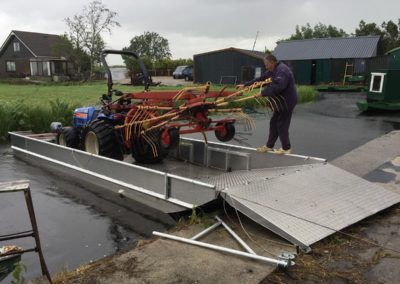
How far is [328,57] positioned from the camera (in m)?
34.1

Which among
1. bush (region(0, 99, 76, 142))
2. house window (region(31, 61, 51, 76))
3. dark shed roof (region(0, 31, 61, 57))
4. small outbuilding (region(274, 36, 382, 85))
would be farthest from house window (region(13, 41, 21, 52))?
bush (region(0, 99, 76, 142))

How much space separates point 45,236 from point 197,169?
2803mm

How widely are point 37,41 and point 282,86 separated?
167 feet

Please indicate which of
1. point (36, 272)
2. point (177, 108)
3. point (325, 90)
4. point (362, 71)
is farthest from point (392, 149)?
point (362, 71)

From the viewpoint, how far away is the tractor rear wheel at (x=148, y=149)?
6344 mm

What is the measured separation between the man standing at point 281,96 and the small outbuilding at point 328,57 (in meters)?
Answer: 28.5

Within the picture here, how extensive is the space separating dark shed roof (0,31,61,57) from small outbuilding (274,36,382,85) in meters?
27.6

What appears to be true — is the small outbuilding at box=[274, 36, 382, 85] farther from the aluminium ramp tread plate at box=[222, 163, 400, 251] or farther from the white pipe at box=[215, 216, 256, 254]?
the white pipe at box=[215, 216, 256, 254]

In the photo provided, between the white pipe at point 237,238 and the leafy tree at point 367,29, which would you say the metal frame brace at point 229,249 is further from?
the leafy tree at point 367,29

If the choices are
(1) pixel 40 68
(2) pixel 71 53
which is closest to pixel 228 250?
(2) pixel 71 53

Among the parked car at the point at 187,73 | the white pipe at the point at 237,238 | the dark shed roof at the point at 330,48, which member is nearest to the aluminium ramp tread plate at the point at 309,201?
the white pipe at the point at 237,238

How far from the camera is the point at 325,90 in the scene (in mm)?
30078

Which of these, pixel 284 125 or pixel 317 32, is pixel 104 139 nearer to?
pixel 284 125

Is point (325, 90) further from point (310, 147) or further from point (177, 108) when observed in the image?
point (177, 108)
